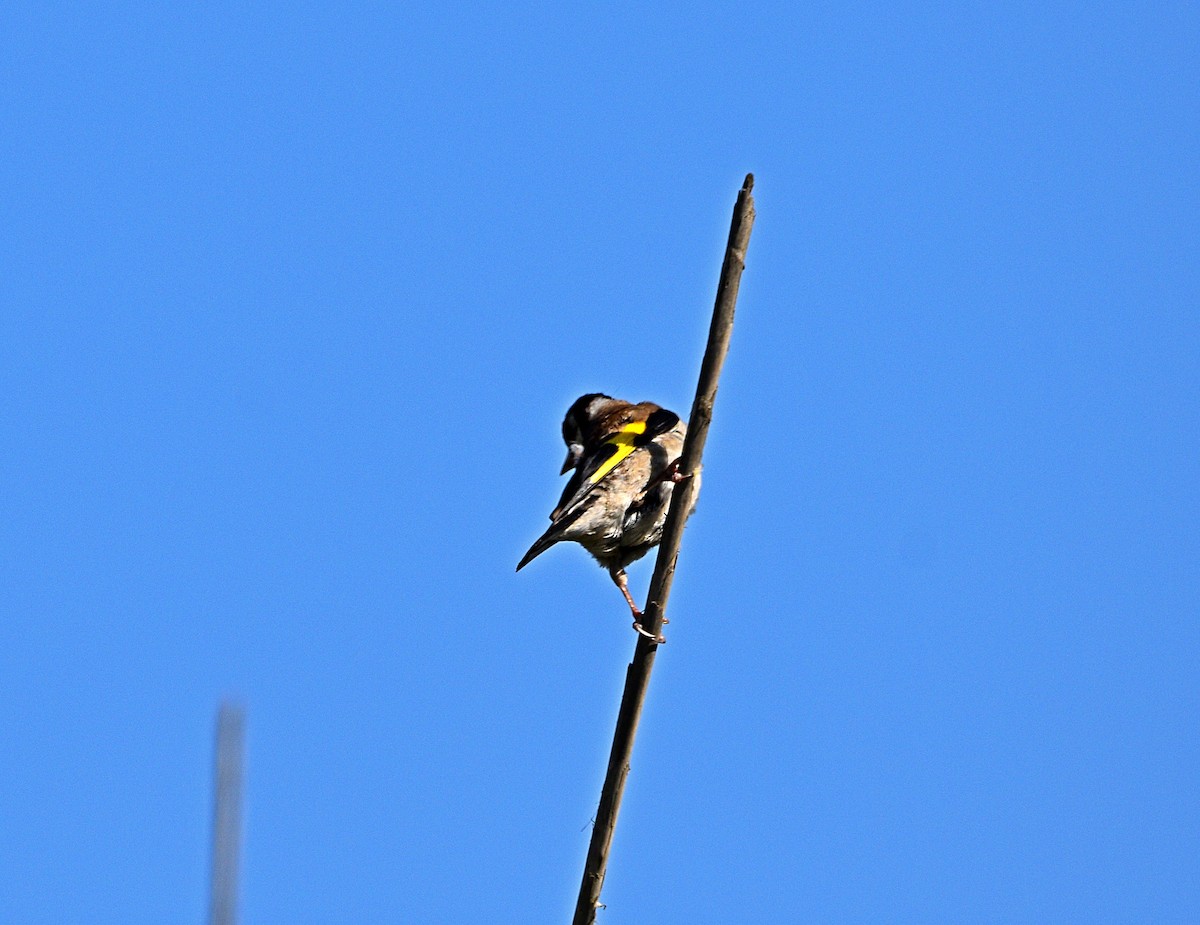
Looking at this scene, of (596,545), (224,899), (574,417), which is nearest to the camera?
(224,899)

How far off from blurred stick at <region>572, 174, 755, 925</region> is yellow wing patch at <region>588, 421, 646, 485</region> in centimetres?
283

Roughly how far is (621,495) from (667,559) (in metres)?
3.11

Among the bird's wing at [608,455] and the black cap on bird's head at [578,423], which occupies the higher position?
the black cap on bird's head at [578,423]

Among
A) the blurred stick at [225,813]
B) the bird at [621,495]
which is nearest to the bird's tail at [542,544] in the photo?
the bird at [621,495]

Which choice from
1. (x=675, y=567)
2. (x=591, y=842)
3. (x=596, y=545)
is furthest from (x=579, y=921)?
(x=596, y=545)

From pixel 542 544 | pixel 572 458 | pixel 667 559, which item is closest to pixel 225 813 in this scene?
pixel 667 559

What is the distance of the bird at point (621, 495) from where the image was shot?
31.4 ft

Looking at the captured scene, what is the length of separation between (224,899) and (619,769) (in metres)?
3.61

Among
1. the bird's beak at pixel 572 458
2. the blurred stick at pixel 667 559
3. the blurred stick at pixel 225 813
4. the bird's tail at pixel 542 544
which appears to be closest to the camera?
the blurred stick at pixel 225 813

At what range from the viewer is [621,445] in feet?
32.1

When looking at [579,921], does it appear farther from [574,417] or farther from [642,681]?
[574,417]

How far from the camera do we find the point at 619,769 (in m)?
6.19

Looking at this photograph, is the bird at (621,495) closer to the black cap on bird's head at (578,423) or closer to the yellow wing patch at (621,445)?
the yellow wing patch at (621,445)

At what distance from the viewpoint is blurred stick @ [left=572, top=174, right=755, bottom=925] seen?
5.78 m
